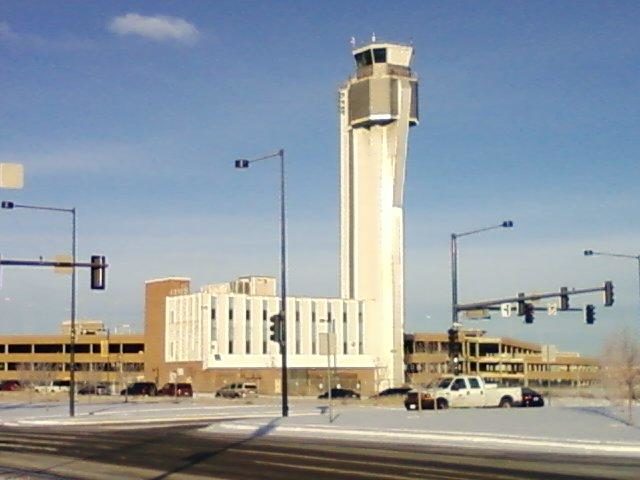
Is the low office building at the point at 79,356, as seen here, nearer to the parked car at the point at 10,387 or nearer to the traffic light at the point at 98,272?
the parked car at the point at 10,387

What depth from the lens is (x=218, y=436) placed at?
3744 cm

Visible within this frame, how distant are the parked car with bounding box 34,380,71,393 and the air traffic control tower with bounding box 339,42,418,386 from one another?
36.7 meters

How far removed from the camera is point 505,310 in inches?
2628

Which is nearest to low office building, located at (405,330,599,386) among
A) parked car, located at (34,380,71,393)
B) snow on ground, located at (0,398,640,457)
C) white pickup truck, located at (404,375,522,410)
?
parked car, located at (34,380,71,393)

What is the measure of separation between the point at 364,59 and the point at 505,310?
73.4 m

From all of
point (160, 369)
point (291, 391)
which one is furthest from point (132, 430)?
point (160, 369)

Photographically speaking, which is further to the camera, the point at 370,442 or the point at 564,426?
the point at 564,426

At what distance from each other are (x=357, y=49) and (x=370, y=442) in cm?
10526

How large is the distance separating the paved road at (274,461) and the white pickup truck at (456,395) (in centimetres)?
1937

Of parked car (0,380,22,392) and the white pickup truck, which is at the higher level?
the white pickup truck

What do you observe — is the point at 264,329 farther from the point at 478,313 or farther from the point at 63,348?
the point at 478,313

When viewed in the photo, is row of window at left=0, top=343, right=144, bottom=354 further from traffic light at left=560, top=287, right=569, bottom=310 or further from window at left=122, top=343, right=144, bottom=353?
traffic light at left=560, top=287, right=569, bottom=310

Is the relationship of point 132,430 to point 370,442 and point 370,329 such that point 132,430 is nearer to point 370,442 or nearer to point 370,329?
point 370,442

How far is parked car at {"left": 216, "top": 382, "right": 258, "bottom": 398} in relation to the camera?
99.2 metres
